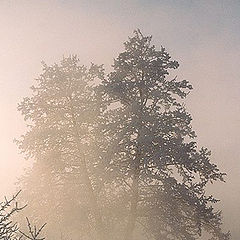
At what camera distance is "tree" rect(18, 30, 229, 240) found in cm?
1856

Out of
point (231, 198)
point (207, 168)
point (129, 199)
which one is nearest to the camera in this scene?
point (207, 168)

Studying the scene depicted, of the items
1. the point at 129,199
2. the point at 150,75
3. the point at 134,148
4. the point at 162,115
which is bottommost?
the point at 129,199

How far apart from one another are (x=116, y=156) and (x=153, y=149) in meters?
1.58

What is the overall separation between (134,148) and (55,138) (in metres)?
3.76

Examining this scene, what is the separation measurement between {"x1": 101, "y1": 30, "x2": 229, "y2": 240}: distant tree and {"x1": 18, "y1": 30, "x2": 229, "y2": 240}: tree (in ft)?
0.14

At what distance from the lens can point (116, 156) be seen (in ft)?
61.7

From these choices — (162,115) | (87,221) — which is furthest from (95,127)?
(87,221)

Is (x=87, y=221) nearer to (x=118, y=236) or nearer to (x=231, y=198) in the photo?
(x=118, y=236)

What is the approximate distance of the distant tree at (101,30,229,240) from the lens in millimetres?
18453

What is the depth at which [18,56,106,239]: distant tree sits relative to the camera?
66.4 feet

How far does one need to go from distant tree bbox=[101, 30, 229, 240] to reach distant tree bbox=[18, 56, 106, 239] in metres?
1.54

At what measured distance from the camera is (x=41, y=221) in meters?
20.9

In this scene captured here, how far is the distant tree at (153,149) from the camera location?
1845 cm

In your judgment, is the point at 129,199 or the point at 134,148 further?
the point at 129,199
